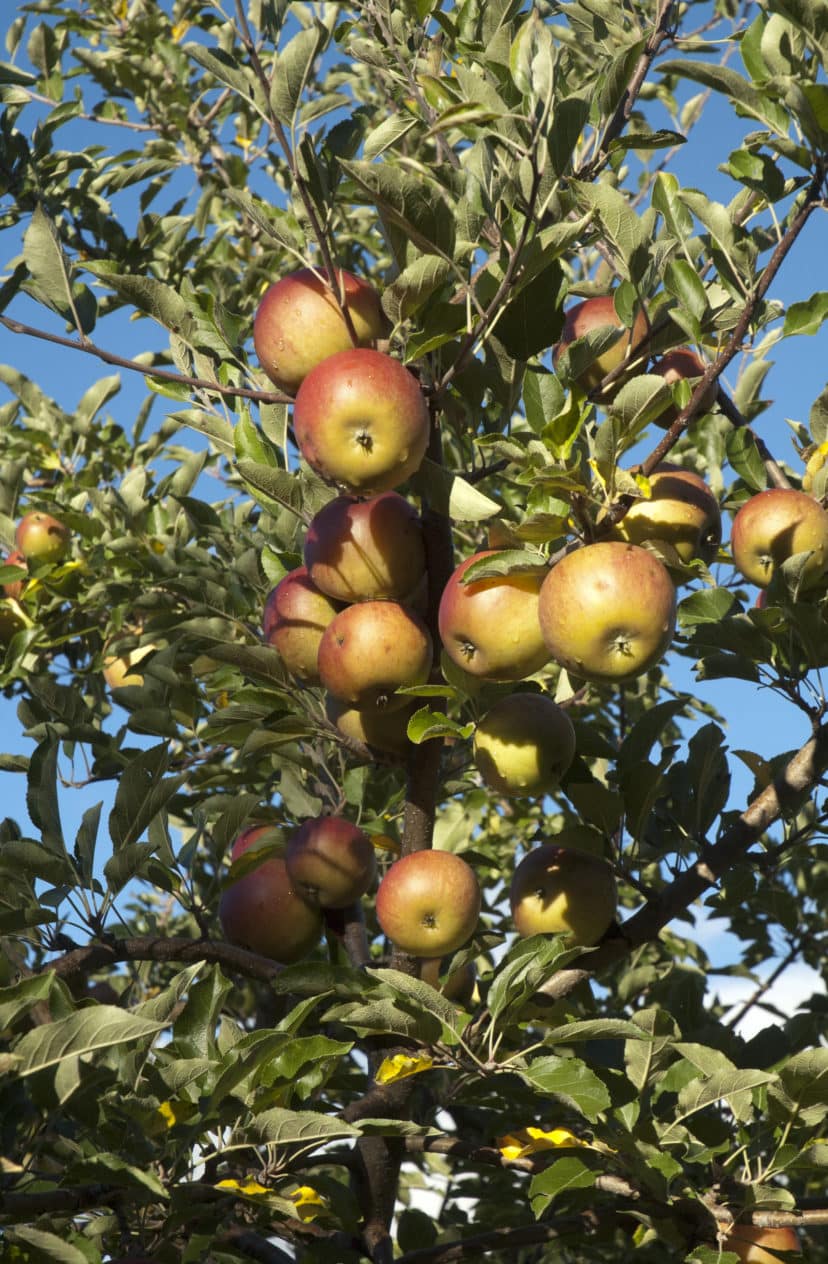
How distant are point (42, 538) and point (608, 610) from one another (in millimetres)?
2638

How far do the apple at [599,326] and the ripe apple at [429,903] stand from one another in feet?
2.97

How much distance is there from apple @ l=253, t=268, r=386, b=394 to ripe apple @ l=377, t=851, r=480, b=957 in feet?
2.98

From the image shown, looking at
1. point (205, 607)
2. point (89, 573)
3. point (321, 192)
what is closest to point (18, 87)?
point (89, 573)

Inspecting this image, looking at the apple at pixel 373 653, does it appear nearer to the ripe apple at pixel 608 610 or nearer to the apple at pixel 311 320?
the ripe apple at pixel 608 610

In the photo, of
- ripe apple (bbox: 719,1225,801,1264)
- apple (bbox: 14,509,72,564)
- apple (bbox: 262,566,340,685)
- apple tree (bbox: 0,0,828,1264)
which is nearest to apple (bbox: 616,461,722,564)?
apple tree (bbox: 0,0,828,1264)

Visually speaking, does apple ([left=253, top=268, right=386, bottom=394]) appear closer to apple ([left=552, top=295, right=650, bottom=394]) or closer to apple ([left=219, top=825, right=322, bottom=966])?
apple ([left=552, top=295, right=650, bottom=394])

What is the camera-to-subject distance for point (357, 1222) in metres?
2.29

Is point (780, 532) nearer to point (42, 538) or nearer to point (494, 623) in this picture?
point (494, 623)

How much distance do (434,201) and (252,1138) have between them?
1.46 meters

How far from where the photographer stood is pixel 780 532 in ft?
6.92

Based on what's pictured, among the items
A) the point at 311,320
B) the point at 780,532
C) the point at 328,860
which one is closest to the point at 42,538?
the point at 328,860

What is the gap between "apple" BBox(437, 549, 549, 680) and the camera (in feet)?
6.36

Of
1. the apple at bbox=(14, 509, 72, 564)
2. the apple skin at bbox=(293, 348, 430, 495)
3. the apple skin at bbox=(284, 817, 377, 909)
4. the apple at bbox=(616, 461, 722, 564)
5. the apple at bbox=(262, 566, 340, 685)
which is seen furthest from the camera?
the apple at bbox=(14, 509, 72, 564)

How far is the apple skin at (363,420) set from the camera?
1.90 m
